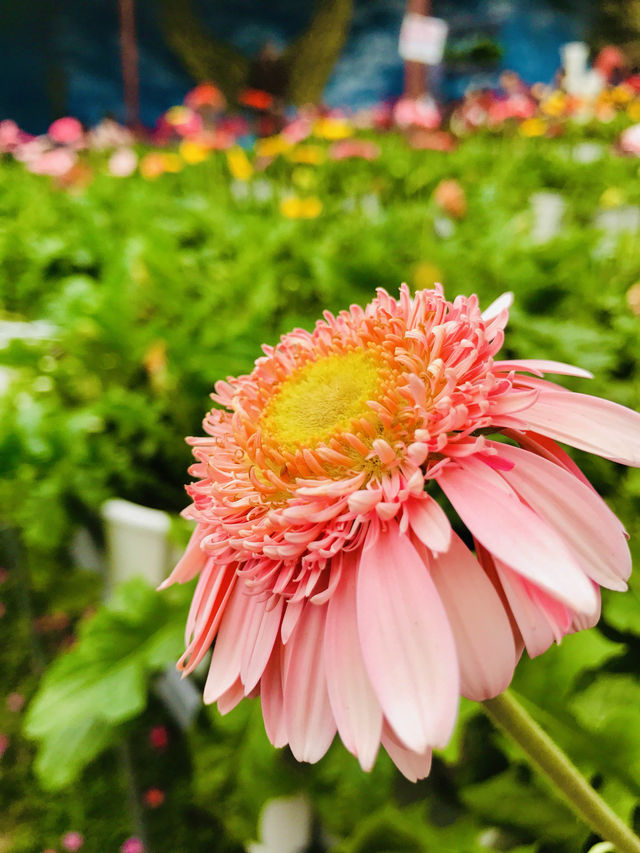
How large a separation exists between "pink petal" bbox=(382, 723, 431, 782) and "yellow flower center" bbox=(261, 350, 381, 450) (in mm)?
127

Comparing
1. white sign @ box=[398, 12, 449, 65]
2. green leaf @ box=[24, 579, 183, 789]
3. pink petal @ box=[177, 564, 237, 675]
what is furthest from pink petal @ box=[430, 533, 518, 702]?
white sign @ box=[398, 12, 449, 65]

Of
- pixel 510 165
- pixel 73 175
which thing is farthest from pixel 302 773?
pixel 510 165

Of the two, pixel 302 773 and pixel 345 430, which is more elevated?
pixel 345 430

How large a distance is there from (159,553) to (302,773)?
0.88ft

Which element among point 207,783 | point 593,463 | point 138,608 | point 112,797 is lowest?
point 112,797

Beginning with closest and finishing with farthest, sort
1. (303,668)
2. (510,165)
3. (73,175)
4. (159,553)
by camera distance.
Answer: (303,668)
(159,553)
(73,175)
(510,165)

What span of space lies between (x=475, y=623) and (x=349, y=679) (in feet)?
0.16

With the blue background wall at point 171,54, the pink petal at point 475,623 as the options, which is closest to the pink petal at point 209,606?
the pink petal at point 475,623

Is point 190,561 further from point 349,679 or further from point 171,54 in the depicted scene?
point 171,54

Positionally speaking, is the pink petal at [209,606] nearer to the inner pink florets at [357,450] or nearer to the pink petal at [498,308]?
the inner pink florets at [357,450]

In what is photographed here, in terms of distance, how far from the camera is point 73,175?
2.00m

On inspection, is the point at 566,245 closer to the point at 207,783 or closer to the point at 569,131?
the point at 207,783

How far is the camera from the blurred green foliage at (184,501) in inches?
20.5

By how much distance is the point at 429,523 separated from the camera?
0.82 ft
